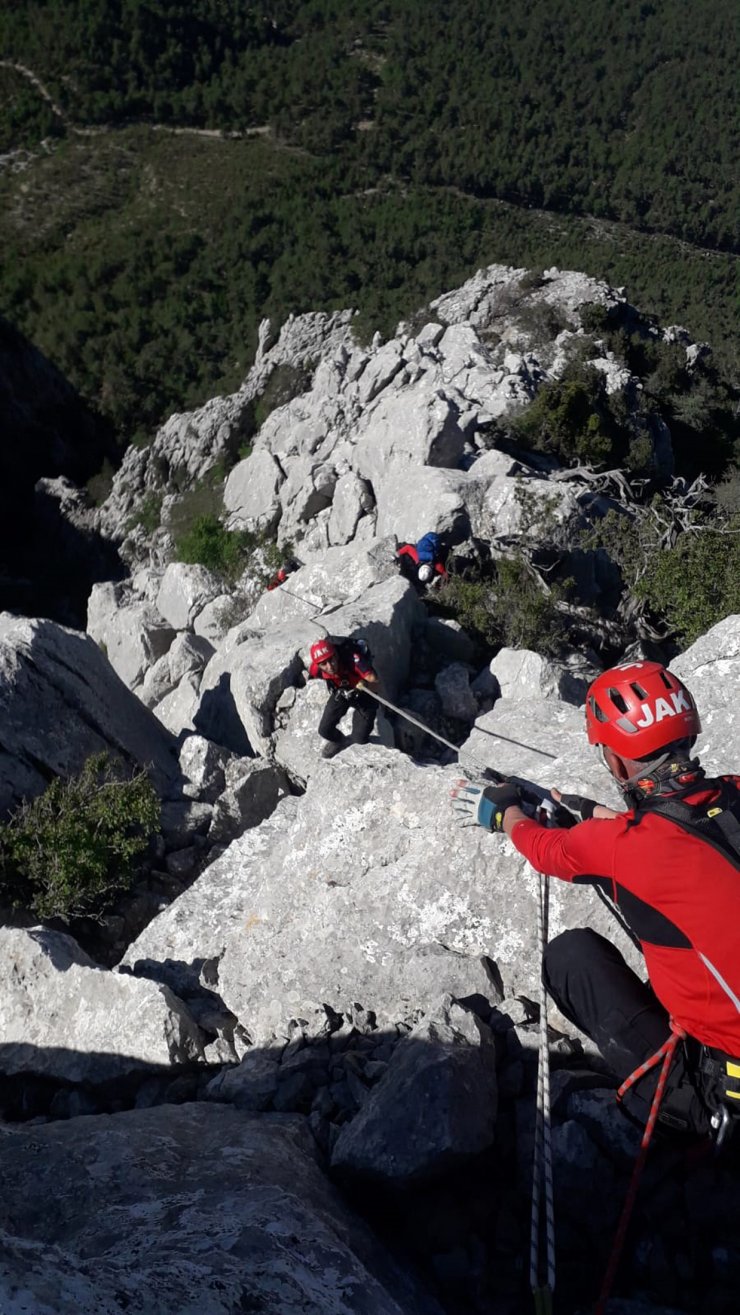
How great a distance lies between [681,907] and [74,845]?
521 cm

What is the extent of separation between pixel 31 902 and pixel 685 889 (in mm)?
5641

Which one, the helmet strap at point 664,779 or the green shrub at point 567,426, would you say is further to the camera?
the green shrub at point 567,426

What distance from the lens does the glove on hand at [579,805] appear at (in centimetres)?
452

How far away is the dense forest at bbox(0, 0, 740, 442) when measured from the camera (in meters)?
40.9

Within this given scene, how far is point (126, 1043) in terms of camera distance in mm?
4609

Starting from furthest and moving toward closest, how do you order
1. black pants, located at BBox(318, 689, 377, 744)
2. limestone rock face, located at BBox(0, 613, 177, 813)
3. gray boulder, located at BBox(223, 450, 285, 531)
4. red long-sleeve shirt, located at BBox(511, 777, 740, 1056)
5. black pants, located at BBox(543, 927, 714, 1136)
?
gray boulder, located at BBox(223, 450, 285, 531)
black pants, located at BBox(318, 689, 377, 744)
limestone rock face, located at BBox(0, 613, 177, 813)
black pants, located at BBox(543, 927, 714, 1136)
red long-sleeve shirt, located at BBox(511, 777, 740, 1056)

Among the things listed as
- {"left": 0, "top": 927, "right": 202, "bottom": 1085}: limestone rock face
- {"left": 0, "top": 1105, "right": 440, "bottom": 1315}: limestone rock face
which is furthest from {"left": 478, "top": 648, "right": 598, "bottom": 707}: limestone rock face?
{"left": 0, "top": 1105, "right": 440, "bottom": 1315}: limestone rock face

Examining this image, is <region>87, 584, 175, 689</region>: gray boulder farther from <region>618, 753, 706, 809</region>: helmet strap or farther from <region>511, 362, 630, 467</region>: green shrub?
<region>618, 753, 706, 809</region>: helmet strap

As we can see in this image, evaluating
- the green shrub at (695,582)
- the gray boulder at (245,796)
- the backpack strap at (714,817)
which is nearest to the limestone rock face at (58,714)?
the gray boulder at (245,796)

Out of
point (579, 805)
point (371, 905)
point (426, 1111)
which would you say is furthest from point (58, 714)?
point (426, 1111)

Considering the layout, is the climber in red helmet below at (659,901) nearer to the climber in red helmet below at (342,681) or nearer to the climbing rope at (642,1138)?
the climbing rope at (642,1138)

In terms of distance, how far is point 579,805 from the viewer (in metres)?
4.58

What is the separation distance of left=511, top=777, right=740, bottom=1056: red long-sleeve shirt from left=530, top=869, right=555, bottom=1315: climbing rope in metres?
0.64

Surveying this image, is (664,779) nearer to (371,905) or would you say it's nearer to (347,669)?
(371,905)
